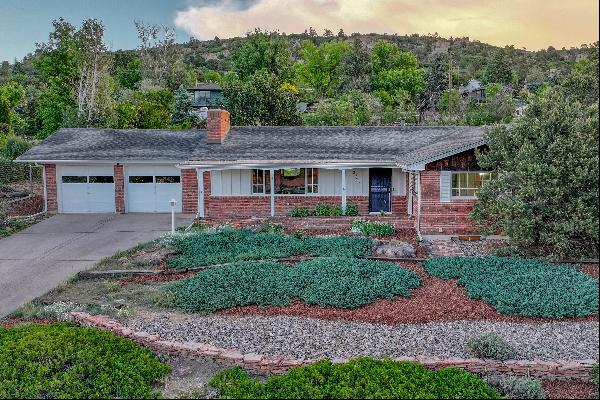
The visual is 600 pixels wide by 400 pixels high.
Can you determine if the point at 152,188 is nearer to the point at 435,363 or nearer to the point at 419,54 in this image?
the point at 435,363

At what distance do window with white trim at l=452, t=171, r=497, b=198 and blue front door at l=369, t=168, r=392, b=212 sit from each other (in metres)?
4.57

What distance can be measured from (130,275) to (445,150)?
31.3ft

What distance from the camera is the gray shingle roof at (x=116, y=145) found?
73.0 feet

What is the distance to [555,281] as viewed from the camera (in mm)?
10008

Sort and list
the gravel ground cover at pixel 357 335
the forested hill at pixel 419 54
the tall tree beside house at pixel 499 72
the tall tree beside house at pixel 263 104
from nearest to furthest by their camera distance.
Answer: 1. the gravel ground cover at pixel 357 335
2. the tall tree beside house at pixel 263 104
3. the tall tree beside house at pixel 499 72
4. the forested hill at pixel 419 54

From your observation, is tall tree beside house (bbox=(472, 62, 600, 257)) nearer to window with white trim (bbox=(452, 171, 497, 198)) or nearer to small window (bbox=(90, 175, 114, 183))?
window with white trim (bbox=(452, 171, 497, 198))

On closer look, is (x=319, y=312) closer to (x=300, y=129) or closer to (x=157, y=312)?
(x=157, y=312)

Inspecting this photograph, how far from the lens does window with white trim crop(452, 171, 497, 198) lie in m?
16.9

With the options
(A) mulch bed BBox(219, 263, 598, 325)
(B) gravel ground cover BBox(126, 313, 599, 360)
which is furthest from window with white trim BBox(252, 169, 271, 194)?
(B) gravel ground cover BBox(126, 313, 599, 360)

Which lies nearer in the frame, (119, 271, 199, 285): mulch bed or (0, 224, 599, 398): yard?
(0, 224, 599, 398): yard

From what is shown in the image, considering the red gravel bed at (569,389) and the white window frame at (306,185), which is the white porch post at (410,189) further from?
the red gravel bed at (569,389)

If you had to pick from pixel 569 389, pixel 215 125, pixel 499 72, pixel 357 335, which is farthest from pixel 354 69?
pixel 569 389

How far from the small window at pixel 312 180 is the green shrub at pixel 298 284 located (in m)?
9.22

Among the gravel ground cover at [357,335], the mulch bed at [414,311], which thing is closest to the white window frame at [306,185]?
the mulch bed at [414,311]
